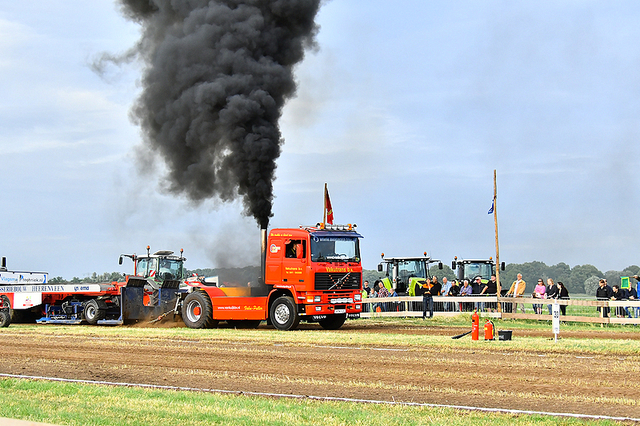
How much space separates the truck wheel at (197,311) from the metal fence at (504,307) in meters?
7.72

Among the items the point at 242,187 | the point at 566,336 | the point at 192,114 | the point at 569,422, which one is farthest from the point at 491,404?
the point at 192,114

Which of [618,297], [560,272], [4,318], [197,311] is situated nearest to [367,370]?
[197,311]

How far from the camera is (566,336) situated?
681 inches

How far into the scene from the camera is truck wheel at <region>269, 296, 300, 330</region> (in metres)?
19.1

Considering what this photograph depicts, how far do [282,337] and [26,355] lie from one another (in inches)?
221

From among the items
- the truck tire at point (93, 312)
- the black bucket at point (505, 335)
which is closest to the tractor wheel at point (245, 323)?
the truck tire at point (93, 312)

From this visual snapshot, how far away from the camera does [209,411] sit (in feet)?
24.9

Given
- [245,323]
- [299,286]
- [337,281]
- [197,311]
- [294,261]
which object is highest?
[294,261]

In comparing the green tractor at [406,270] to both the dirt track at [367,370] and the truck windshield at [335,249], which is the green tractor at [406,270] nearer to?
the truck windshield at [335,249]

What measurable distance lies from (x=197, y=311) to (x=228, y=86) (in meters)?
9.02

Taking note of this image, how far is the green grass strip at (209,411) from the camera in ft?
23.1

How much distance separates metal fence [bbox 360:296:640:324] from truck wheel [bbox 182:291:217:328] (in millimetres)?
7722

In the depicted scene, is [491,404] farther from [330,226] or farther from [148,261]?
[148,261]

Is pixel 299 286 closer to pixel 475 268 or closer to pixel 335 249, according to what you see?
pixel 335 249
